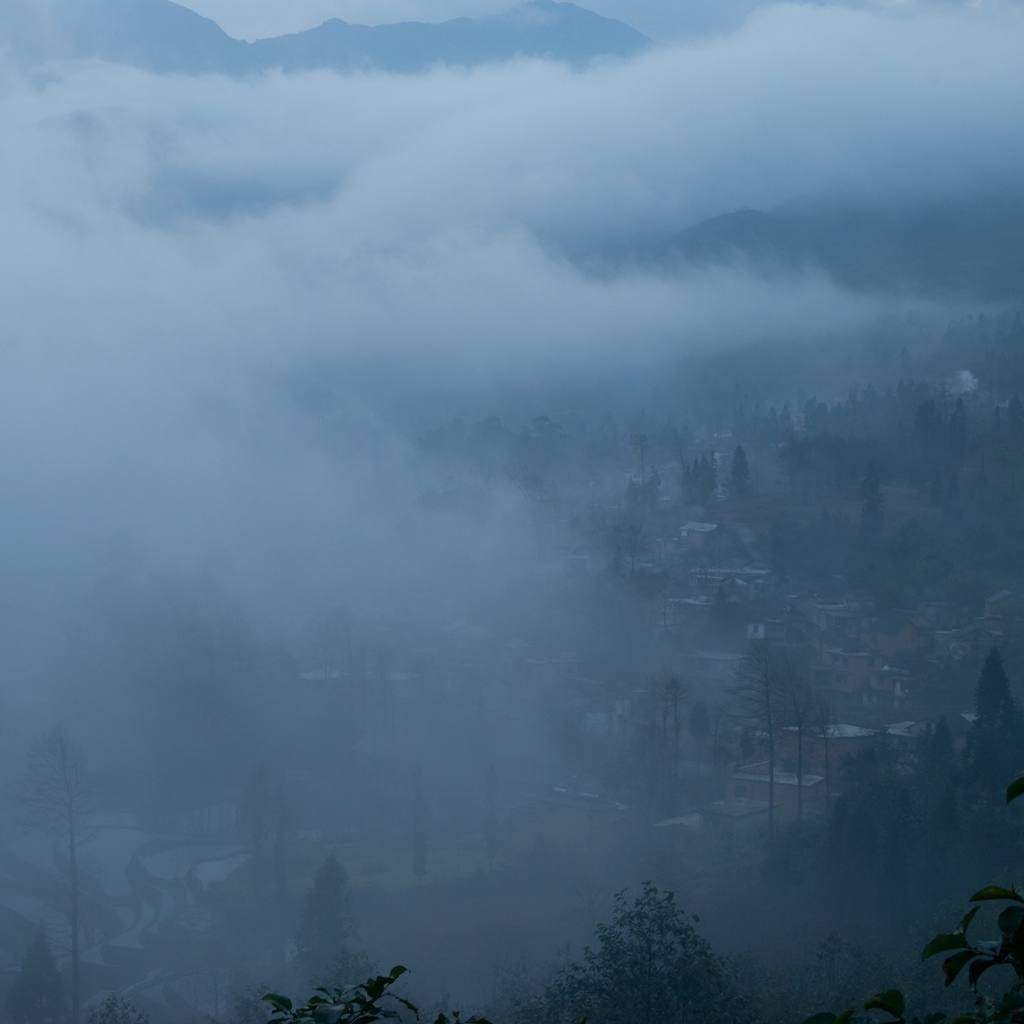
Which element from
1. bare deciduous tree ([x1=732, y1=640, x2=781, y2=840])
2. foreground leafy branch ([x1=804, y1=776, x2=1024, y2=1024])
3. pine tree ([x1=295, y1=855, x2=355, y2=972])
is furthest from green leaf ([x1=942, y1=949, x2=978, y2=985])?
bare deciduous tree ([x1=732, y1=640, x2=781, y2=840])

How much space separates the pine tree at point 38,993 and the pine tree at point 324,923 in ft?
7.03

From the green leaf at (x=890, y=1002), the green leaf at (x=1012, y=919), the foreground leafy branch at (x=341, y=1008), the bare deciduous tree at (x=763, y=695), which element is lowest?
the bare deciduous tree at (x=763, y=695)

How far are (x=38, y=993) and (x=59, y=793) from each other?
4.42 metres

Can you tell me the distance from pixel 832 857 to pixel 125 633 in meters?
14.5

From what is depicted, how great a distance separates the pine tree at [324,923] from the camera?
946cm

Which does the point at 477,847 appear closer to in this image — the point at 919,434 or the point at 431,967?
the point at 431,967

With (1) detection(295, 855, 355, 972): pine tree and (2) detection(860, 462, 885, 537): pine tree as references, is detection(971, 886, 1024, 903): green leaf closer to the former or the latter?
(1) detection(295, 855, 355, 972): pine tree

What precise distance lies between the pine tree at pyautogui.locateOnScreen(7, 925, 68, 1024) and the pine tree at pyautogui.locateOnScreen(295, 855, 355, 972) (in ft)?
7.03

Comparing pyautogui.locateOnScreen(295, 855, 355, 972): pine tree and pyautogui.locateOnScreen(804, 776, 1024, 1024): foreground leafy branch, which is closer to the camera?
pyautogui.locateOnScreen(804, 776, 1024, 1024): foreground leafy branch

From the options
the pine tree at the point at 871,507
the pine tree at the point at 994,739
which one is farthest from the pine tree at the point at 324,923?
the pine tree at the point at 871,507

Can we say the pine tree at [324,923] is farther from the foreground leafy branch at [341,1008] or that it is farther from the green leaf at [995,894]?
the green leaf at [995,894]

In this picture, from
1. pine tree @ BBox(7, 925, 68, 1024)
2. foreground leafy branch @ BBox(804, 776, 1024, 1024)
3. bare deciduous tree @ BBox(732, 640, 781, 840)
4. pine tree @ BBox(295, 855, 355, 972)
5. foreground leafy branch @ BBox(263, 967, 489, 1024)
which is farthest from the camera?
bare deciduous tree @ BBox(732, 640, 781, 840)

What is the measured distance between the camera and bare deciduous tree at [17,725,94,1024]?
11922 millimetres

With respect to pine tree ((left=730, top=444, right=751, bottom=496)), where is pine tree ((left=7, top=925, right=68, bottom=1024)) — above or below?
below
